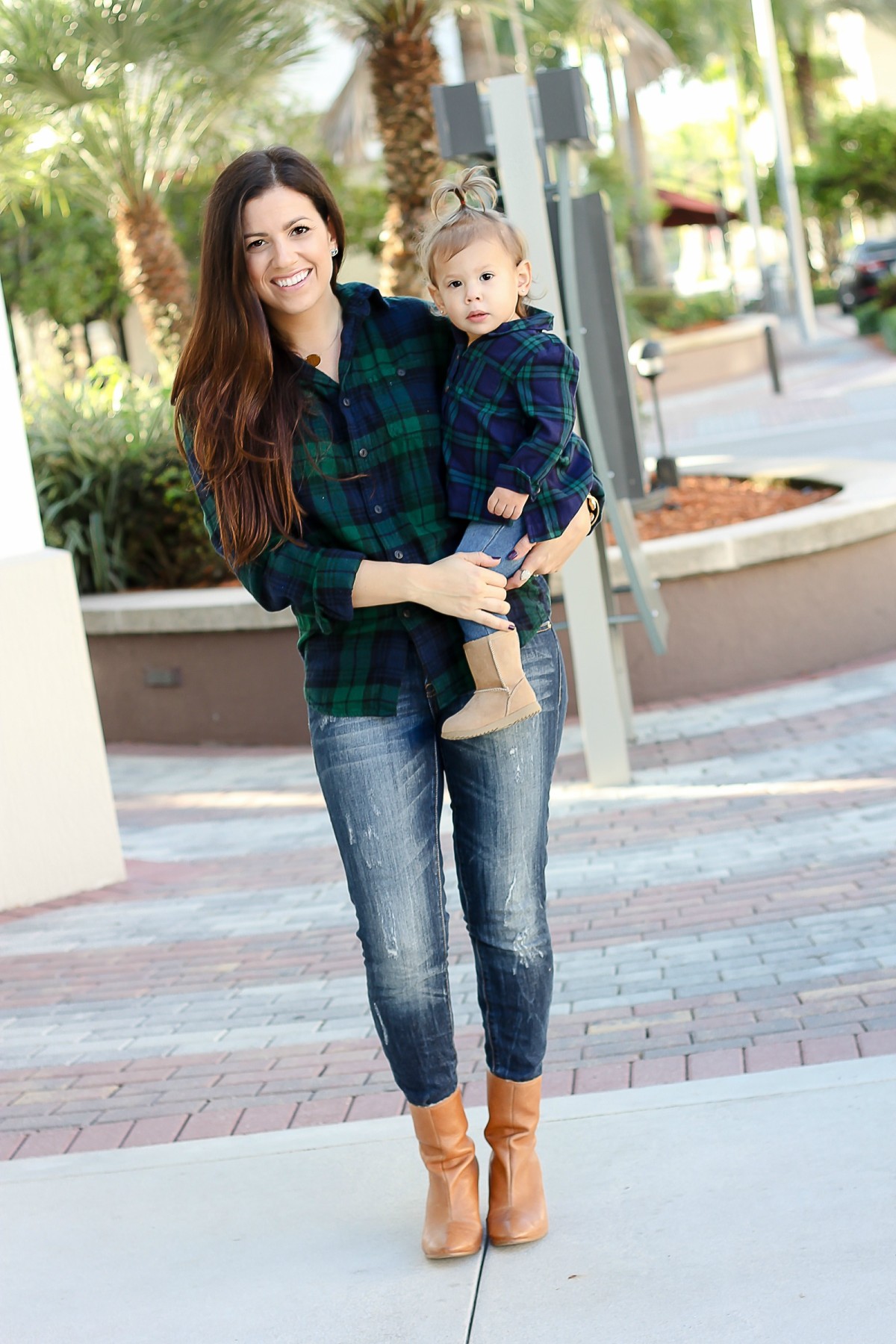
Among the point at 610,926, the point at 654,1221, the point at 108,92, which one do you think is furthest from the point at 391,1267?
the point at 108,92

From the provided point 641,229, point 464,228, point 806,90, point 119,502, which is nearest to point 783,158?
point 641,229

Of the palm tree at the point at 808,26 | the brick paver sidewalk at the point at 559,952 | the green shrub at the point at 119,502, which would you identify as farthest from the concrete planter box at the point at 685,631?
the palm tree at the point at 808,26

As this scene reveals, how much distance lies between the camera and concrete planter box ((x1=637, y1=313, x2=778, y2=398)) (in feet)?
87.7

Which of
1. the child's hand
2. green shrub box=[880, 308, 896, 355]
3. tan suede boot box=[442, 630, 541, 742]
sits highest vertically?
green shrub box=[880, 308, 896, 355]

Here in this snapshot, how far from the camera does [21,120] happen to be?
12.7 m

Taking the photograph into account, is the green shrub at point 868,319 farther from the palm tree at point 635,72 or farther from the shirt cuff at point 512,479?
the shirt cuff at point 512,479

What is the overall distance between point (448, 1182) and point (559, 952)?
178 centimetres

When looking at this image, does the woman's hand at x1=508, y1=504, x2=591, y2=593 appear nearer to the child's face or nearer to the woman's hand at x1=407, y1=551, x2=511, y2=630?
the woman's hand at x1=407, y1=551, x2=511, y2=630

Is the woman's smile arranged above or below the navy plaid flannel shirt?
above

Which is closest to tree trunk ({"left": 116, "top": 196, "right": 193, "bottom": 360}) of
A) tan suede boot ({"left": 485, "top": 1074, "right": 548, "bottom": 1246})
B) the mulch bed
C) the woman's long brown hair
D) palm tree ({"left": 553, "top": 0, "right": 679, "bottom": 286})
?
the mulch bed

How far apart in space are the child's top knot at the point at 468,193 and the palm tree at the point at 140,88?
33.4 ft

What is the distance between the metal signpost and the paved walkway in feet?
25.7

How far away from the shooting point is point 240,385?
2.70m

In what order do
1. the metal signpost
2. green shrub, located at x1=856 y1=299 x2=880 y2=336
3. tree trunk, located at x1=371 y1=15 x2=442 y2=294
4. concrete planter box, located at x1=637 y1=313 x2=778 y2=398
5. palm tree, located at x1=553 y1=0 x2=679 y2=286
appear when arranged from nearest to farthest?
the metal signpost, tree trunk, located at x1=371 y1=15 x2=442 y2=294, palm tree, located at x1=553 y1=0 x2=679 y2=286, concrete planter box, located at x1=637 y1=313 x2=778 y2=398, green shrub, located at x1=856 y1=299 x2=880 y2=336
